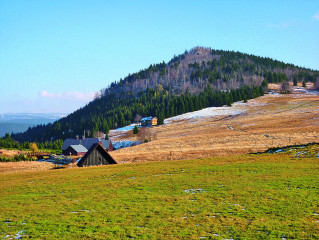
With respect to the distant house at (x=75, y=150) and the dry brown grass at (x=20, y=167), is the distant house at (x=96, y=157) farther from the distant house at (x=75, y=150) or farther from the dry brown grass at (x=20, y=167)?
the distant house at (x=75, y=150)

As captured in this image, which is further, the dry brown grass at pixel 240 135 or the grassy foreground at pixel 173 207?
the dry brown grass at pixel 240 135

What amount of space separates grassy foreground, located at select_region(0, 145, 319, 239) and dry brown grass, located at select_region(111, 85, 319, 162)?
2898cm

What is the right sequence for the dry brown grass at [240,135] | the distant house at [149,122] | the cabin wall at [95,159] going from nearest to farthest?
the cabin wall at [95,159]
the dry brown grass at [240,135]
the distant house at [149,122]

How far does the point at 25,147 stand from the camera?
12319 centimetres

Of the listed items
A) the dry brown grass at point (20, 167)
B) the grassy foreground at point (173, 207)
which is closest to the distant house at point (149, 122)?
the dry brown grass at point (20, 167)

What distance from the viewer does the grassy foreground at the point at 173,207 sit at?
1202 centimetres

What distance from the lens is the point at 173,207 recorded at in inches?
634

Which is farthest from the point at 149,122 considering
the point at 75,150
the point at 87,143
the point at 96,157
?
the point at 96,157

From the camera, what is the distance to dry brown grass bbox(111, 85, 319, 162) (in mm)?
56750

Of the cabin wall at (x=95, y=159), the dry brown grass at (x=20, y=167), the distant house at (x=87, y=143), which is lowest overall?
the dry brown grass at (x=20, y=167)

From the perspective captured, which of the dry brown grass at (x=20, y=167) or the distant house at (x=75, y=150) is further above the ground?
the distant house at (x=75, y=150)

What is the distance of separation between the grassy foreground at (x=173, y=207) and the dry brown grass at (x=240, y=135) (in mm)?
28985

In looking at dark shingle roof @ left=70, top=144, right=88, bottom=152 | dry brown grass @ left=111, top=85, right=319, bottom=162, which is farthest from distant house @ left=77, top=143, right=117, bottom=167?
dark shingle roof @ left=70, top=144, right=88, bottom=152

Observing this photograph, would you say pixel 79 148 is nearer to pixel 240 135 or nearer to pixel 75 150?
pixel 75 150
